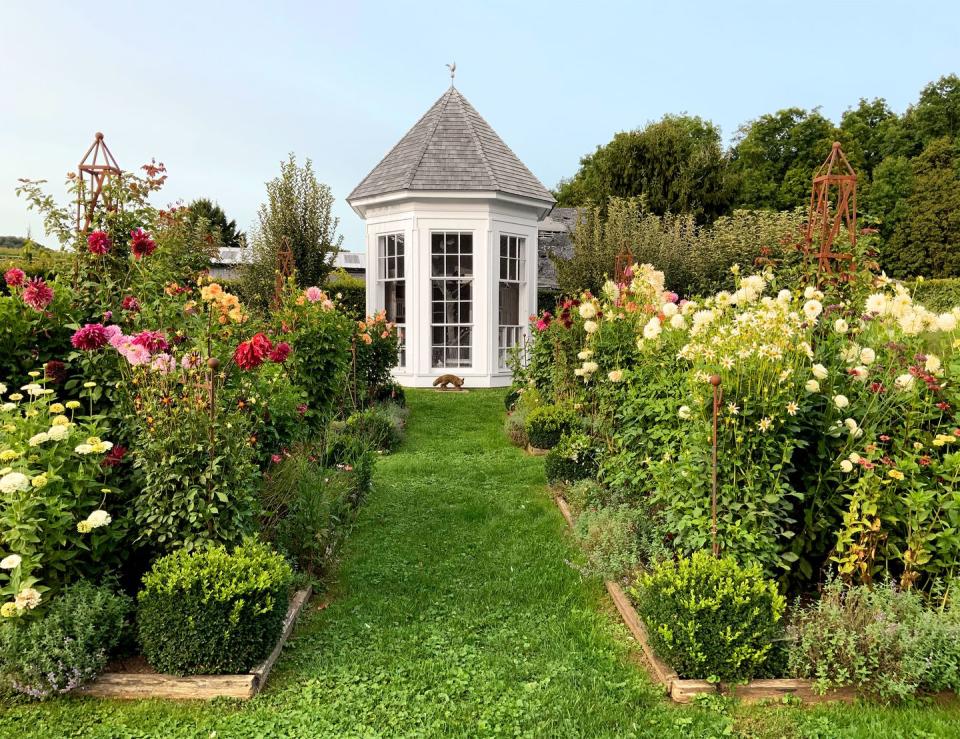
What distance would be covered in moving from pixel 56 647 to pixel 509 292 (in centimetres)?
1089

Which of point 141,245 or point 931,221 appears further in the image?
point 931,221

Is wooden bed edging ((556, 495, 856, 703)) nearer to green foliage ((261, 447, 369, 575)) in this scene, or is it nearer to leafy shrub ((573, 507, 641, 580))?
leafy shrub ((573, 507, 641, 580))

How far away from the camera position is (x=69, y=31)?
17.7ft

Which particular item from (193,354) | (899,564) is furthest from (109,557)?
(899,564)

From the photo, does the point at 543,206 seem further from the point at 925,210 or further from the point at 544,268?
the point at 925,210

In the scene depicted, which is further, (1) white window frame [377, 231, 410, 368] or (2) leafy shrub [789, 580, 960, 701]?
(1) white window frame [377, 231, 410, 368]

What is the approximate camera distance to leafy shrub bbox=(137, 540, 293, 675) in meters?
2.89

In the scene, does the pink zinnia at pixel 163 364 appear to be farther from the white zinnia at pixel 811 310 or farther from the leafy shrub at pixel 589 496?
the white zinnia at pixel 811 310

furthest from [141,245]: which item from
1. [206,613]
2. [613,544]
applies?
[613,544]

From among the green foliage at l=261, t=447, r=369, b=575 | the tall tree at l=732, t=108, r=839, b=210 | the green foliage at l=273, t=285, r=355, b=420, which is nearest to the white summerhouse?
the green foliage at l=273, t=285, r=355, b=420

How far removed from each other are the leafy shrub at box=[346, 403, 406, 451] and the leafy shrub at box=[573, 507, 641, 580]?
367 cm

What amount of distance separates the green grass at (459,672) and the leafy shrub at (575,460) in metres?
0.83

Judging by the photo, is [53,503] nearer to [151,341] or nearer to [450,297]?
[151,341]

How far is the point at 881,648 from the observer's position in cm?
282
